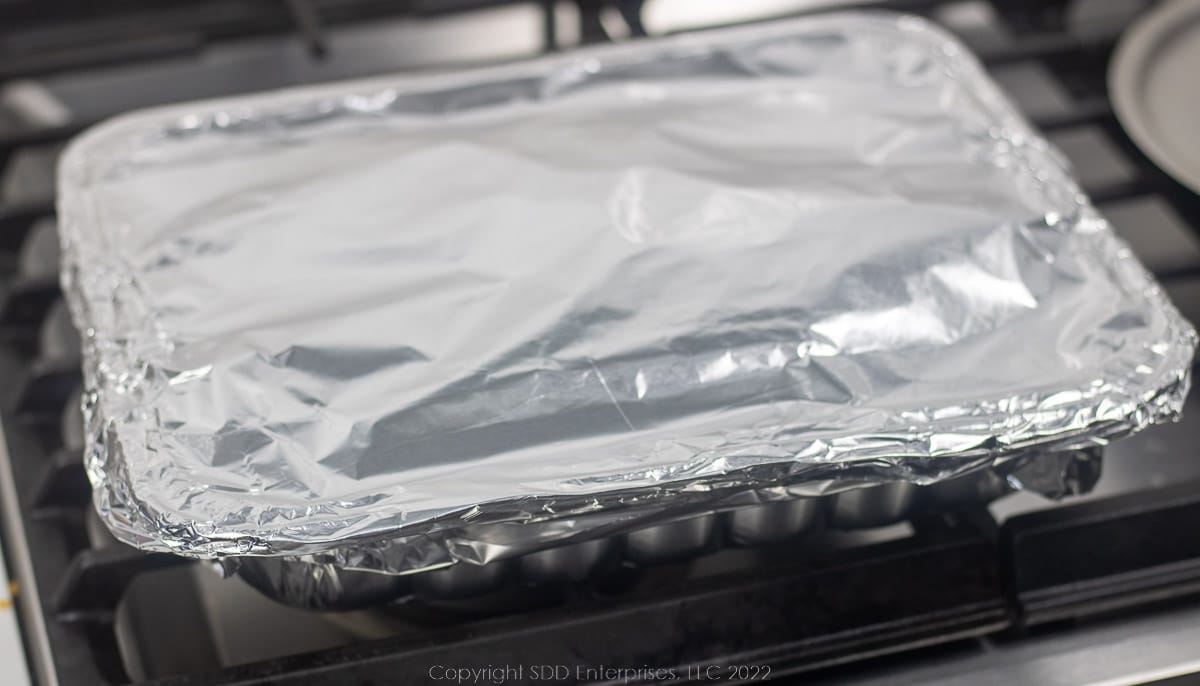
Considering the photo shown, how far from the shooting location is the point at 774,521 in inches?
21.2

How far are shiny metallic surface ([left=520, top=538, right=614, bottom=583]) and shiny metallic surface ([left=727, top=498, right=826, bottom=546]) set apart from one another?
63 millimetres

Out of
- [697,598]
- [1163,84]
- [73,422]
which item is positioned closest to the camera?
[697,598]

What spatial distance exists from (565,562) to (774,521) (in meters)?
0.10

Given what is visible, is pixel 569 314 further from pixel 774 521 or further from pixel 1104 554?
pixel 1104 554

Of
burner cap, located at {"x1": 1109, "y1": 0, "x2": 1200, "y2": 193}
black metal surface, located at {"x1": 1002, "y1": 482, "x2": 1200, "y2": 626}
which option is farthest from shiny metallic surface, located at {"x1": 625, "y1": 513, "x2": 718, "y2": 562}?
burner cap, located at {"x1": 1109, "y1": 0, "x2": 1200, "y2": 193}

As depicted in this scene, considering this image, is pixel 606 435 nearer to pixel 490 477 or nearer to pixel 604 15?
pixel 490 477

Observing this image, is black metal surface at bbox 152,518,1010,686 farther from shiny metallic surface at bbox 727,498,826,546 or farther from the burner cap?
the burner cap

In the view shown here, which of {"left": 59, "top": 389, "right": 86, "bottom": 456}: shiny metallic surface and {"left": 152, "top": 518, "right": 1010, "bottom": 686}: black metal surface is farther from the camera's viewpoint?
{"left": 59, "top": 389, "right": 86, "bottom": 456}: shiny metallic surface

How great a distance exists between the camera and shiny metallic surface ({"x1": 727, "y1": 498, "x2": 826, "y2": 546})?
53 centimetres


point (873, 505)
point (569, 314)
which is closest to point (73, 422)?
point (569, 314)

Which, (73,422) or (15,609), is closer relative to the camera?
(15,609)

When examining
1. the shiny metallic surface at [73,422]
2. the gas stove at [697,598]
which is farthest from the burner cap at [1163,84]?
the shiny metallic surface at [73,422]

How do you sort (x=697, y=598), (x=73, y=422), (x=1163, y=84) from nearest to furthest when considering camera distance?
(x=697, y=598) → (x=73, y=422) → (x=1163, y=84)

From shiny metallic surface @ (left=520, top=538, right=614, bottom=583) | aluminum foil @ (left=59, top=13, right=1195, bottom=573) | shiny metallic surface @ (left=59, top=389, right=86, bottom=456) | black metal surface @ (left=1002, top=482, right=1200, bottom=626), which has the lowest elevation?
black metal surface @ (left=1002, top=482, right=1200, bottom=626)
